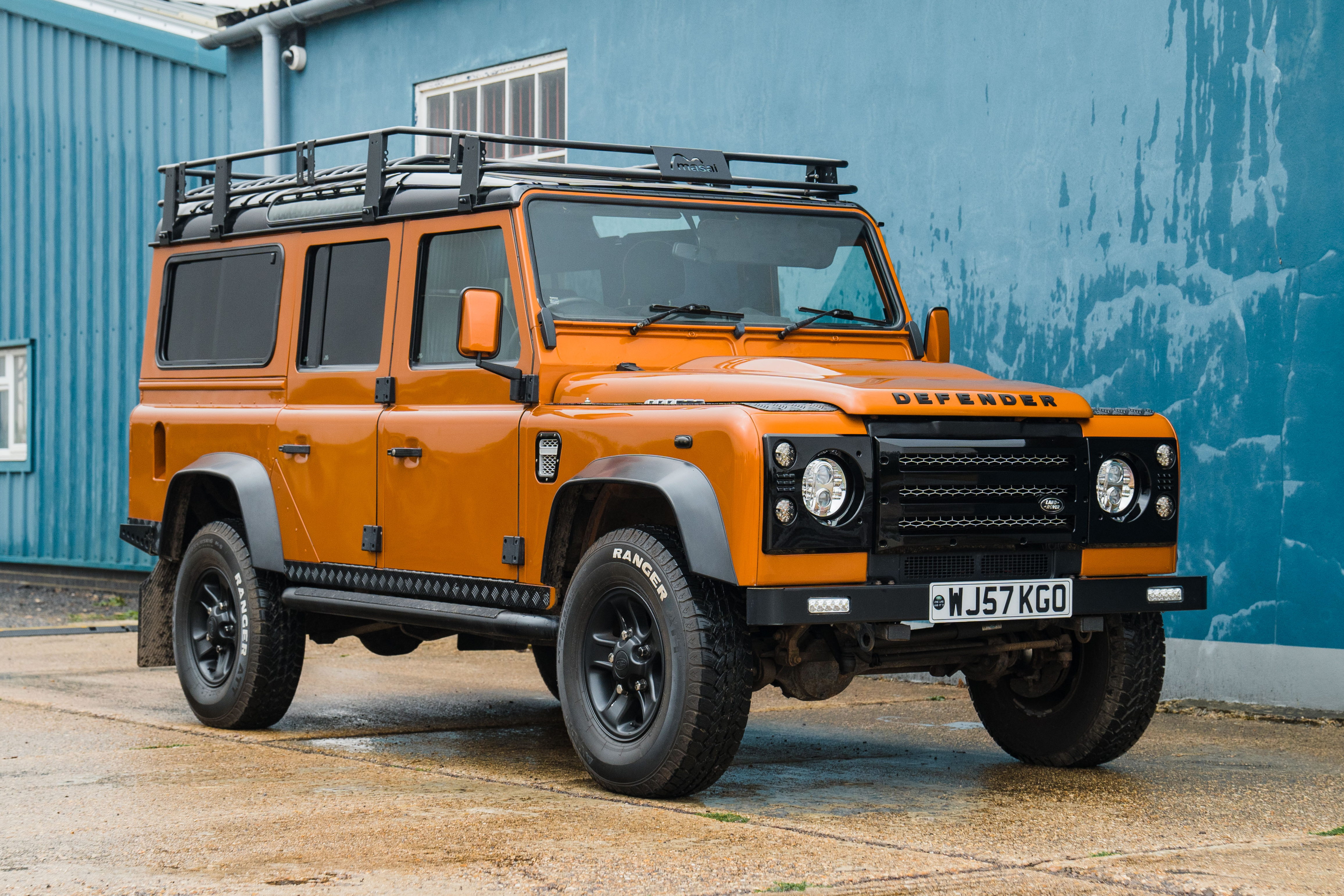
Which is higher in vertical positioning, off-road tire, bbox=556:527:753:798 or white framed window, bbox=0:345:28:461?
white framed window, bbox=0:345:28:461

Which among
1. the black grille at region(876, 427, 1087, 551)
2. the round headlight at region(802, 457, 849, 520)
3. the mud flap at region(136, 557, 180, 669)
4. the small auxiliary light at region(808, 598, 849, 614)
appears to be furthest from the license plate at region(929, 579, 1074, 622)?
the mud flap at region(136, 557, 180, 669)

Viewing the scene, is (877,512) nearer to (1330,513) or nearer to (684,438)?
(684,438)

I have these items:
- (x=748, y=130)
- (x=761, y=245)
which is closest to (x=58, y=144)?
(x=748, y=130)

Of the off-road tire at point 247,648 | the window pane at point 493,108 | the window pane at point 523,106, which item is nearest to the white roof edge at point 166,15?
the window pane at point 493,108

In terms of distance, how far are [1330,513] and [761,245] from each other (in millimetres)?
3179

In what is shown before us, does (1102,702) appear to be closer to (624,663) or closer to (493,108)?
(624,663)

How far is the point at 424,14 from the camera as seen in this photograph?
13602mm

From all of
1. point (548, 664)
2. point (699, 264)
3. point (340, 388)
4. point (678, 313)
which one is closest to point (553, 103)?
point (548, 664)

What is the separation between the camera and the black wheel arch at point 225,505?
305 inches

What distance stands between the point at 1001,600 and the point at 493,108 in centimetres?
821

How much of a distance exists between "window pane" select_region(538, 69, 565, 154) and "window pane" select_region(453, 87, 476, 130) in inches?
28.4

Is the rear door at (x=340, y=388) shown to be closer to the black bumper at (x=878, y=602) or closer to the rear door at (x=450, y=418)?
the rear door at (x=450, y=418)

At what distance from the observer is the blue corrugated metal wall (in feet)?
50.9

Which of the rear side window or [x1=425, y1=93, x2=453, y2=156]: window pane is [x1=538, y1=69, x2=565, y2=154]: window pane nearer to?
[x1=425, y1=93, x2=453, y2=156]: window pane
